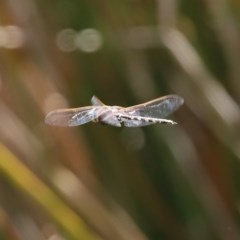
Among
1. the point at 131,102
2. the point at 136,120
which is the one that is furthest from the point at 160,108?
the point at 131,102

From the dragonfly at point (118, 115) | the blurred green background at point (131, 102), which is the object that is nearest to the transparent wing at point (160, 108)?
the dragonfly at point (118, 115)

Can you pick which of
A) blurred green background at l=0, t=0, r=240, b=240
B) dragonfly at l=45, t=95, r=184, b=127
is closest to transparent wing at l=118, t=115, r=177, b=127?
dragonfly at l=45, t=95, r=184, b=127

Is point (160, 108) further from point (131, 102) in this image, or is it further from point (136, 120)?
point (131, 102)

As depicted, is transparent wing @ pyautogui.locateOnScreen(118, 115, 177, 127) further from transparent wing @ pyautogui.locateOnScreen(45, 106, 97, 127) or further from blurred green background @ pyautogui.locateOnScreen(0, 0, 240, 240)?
blurred green background @ pyautogui.locateOnScreen(0, 0, 240, 240)

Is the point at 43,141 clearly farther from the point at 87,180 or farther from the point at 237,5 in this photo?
the point at 237,5

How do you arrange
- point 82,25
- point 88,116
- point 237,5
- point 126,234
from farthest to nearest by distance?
point 82,25, point 237,5, point 126,234, point 88,116

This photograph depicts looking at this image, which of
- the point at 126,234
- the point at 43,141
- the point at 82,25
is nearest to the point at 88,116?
the point at 126,234
